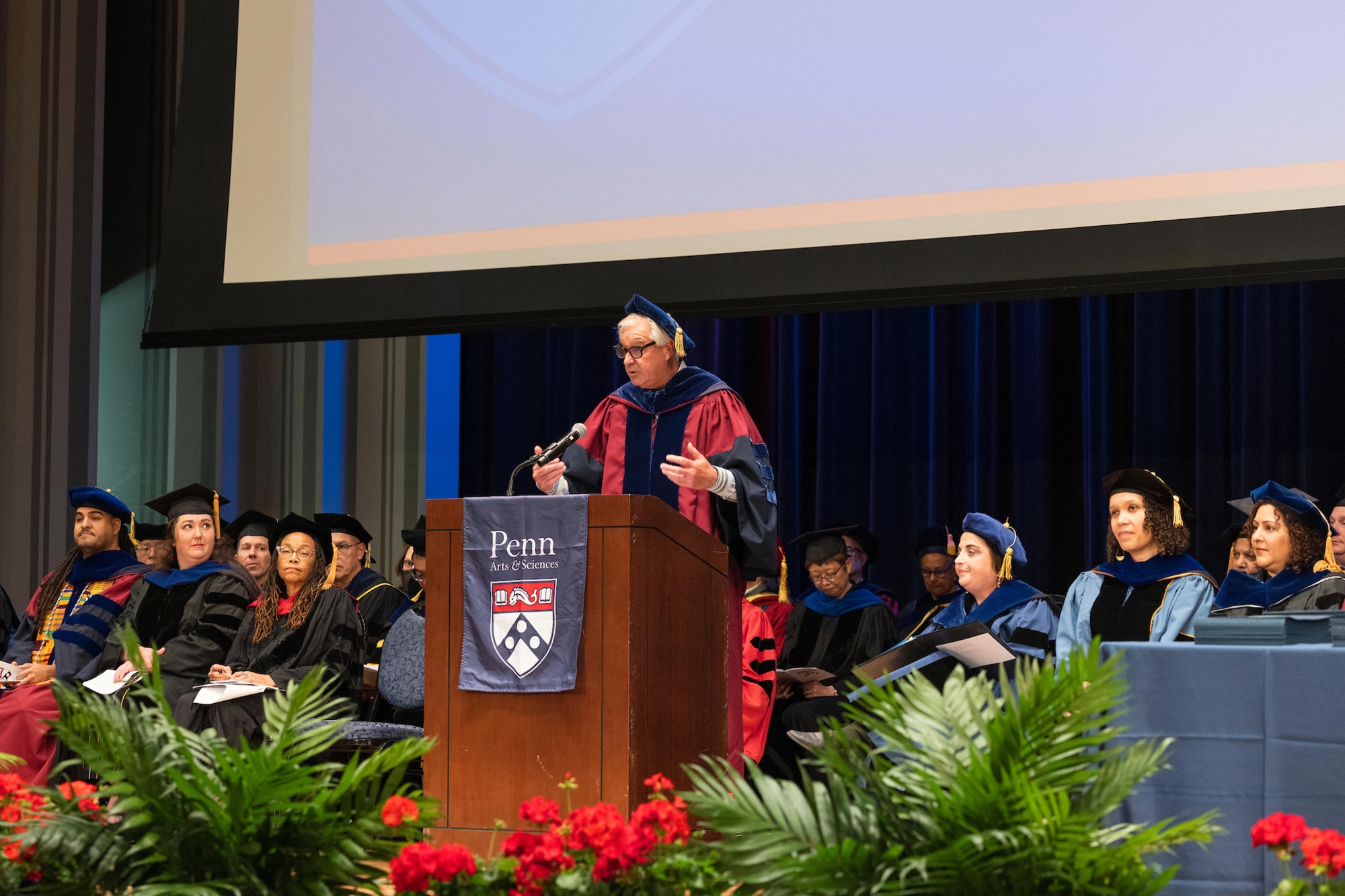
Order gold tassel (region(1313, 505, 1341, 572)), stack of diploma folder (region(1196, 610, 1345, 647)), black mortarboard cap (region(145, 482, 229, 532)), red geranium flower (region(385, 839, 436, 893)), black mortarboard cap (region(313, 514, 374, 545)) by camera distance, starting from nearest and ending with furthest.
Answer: red geranium flower (region(385, 839, 436, 893)), stack of diploma folder (region(1196, 610, 1345, 647)), gold tassel (region(1313, 505, 1341, 572)), black mortarboard cap (region(145, 482, 229, 532)), black mortarboard cap (region(313, 514, 374, 545))

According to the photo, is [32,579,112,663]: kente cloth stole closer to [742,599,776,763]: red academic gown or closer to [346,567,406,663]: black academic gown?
[346,567,406,663]: black academic gown

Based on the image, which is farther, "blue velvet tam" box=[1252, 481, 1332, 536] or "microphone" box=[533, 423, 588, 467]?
"blue velvet tam" box=[1252, 481, 1332, 536]

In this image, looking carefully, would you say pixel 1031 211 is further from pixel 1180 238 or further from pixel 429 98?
pixel 429 98

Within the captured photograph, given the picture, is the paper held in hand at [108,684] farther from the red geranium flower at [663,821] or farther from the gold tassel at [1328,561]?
the gold tassel at [1328,561]

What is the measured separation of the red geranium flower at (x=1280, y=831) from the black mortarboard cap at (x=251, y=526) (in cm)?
473

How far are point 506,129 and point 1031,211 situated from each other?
2.08 m

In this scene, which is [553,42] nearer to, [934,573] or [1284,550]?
[934,573]

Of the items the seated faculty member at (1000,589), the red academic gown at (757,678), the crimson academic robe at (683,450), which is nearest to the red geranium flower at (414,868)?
the crimson academic robe at (683,450)

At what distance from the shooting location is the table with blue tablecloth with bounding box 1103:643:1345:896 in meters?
2.39

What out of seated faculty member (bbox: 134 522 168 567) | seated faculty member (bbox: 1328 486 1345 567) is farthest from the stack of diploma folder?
seated faculty member (bbox: 134 522 168 567)

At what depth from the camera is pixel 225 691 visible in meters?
4.58

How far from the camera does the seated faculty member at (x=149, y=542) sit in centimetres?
596

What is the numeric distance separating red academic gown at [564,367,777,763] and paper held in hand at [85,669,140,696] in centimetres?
207

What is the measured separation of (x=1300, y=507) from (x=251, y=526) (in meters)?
4.17
